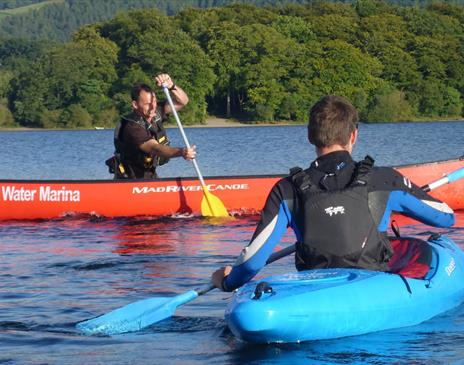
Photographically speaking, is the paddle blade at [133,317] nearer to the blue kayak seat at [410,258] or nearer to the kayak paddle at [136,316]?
the kayak paddle at [136,316]

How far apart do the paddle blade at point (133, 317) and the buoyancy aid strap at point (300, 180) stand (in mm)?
1349

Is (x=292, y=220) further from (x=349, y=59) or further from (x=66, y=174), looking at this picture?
(x=349, y=59)

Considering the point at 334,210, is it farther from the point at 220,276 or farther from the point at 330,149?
the point at 220,276

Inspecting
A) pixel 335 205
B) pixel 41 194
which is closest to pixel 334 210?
pixel 335 205

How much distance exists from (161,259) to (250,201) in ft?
10.3

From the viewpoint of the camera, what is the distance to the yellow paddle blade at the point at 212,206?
1234 cm

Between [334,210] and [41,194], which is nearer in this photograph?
[334,210]

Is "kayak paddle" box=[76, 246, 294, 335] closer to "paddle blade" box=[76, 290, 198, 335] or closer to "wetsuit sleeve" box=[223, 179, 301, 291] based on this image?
"paddle blade" box=[76, 290, 198, 335]

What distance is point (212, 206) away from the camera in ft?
40.6

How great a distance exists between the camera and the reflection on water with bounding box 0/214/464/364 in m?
5.81

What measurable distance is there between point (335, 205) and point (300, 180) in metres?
0.24

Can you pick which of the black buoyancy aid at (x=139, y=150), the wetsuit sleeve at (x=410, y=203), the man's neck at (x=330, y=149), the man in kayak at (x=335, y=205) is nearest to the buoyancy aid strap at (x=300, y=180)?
the man in kayak at (x=335, y=205)

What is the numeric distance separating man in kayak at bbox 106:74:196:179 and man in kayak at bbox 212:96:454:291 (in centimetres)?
582

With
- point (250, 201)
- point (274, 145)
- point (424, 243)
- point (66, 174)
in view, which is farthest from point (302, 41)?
point (424, 243)
